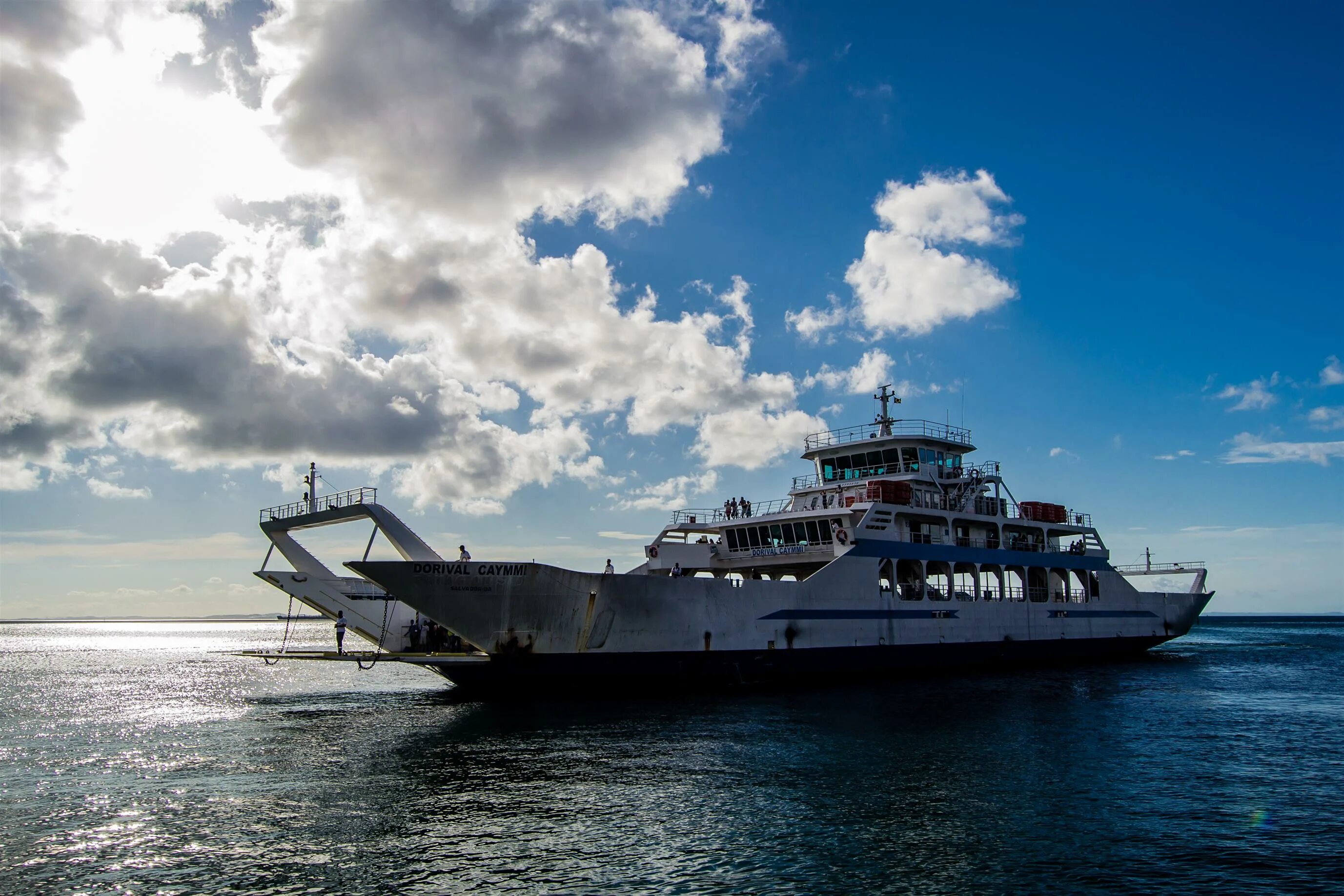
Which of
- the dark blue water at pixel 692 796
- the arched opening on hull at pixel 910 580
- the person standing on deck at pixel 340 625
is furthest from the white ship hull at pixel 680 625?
the person standing on deck at pixel 340 625

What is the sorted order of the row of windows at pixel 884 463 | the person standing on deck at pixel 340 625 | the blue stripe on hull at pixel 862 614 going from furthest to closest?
the row of windows at pixel 884 463, the blue stripe on hull at pixel 862 614, the person standing on deck at pixel 340 625

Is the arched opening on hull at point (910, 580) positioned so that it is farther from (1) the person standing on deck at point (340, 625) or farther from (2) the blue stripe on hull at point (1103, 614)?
(1) the person standing on deck at point (340, 625)

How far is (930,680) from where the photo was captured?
36.7 m

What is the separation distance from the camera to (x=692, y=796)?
672 inches

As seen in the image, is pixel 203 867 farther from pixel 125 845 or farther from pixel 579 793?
pixel 579 793

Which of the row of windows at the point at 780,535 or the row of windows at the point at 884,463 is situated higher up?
the row of windows at the point at 884,463

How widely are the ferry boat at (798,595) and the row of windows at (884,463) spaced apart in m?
0.08

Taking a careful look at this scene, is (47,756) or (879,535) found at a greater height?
(879,535)

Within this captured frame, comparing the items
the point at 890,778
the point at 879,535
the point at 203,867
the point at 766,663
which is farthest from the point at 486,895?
the point at 879,535

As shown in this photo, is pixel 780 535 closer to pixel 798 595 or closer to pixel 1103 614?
pixel 798 595

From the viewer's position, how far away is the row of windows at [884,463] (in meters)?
41.5

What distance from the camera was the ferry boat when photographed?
28.6m

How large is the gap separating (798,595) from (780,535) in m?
5.65

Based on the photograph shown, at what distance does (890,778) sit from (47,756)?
70.7 ft
